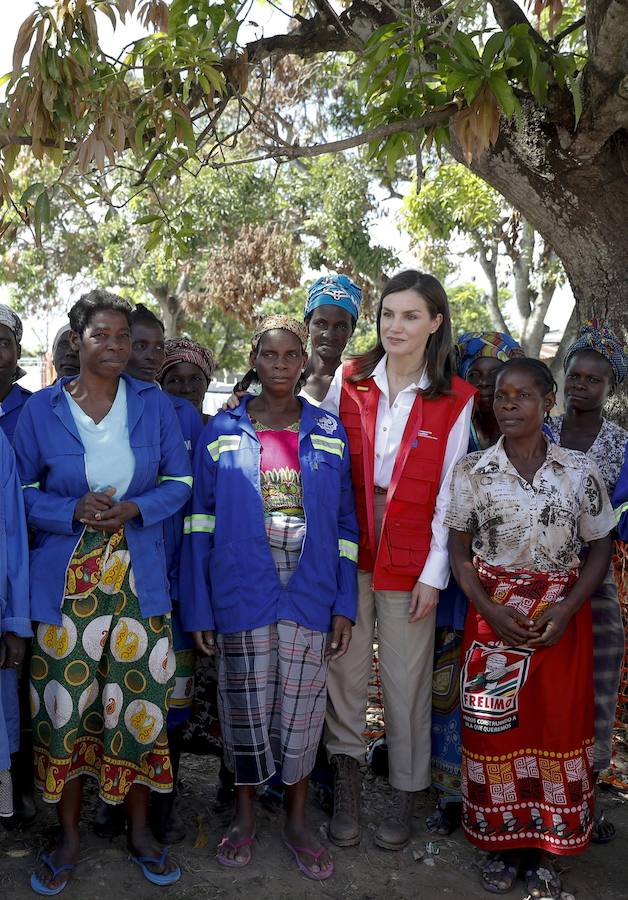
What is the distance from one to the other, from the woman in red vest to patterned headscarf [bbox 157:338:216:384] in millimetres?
801

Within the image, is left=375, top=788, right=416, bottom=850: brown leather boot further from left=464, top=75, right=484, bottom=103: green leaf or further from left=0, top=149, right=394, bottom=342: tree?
left=0, top=149, right=394, bottom=342: tree

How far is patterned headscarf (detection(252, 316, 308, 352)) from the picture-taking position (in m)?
3.17

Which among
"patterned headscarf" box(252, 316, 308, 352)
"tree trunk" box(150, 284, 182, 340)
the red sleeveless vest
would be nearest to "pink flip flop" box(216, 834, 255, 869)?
the red sleeveless vest

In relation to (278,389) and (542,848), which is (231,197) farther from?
(542,848)

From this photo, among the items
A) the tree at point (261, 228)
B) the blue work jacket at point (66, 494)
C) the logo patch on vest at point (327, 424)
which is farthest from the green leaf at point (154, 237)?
the tree at point (261, 228)

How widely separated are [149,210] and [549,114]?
32.8 feet

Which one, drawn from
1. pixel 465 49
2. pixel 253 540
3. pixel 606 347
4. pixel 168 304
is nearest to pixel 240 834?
pixel 253 540

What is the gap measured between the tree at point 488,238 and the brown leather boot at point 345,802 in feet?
15.1

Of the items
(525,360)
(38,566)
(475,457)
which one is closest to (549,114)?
(525,360)

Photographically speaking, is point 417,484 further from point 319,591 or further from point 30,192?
point 30,192

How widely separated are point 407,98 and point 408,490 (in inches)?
68.9

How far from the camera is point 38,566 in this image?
285 cm

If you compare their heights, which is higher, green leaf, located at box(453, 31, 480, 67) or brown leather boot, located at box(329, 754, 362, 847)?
green leaf, located at box(453, 31, 480, 67)

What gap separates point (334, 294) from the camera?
3.96 metres
